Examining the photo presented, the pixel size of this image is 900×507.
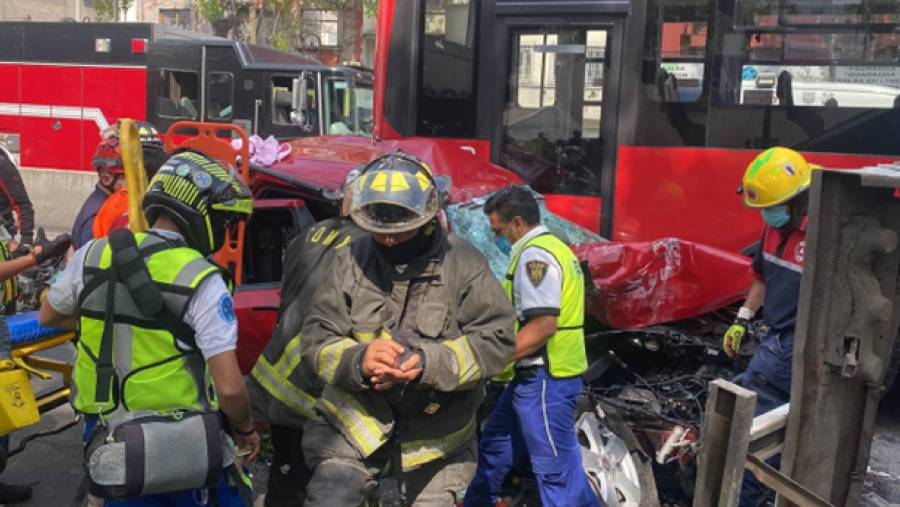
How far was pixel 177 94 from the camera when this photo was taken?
13.5 m

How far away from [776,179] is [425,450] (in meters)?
2.36

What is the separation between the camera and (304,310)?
3.34 meters

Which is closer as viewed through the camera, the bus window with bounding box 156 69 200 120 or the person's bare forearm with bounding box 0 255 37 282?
the person's bare forearm with bounding box 0 255 37 282

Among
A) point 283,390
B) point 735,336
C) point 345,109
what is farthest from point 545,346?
point 345,109

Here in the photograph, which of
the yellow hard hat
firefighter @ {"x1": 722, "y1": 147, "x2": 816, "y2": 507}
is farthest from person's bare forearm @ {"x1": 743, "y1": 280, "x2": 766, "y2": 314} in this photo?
the yellow hard hat

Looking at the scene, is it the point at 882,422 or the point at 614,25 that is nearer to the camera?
the point at 882,422

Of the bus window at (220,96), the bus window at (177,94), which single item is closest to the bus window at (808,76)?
the bus window at (220,96)

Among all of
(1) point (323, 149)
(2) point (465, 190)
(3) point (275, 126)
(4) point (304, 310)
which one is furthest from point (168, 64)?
(4) point (304, 310)

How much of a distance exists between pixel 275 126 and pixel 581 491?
9.88m

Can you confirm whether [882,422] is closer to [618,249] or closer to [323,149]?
[618,249]

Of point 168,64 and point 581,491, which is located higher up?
point 168,64

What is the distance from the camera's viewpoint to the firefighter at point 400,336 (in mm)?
2699

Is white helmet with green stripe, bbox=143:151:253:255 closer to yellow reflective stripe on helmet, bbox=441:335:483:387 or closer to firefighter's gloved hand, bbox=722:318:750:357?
yellow reflective stripe on helmet, bbox=441:335:483:387

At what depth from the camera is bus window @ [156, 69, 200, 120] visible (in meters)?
13.4
